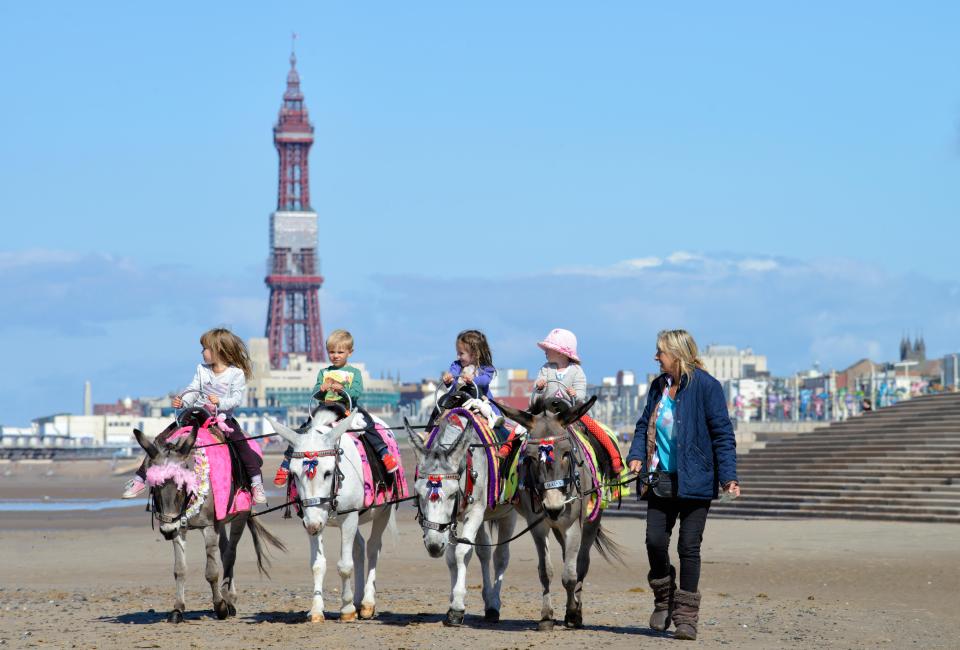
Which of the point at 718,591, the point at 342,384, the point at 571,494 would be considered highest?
the point at 342,384

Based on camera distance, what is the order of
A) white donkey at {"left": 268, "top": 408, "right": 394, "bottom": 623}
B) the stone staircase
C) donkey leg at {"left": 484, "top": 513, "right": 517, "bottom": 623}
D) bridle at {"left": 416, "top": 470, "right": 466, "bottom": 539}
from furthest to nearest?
the stone staircase, donkey leg at {"left": 484, "top": 513, "right": 517, "bottom": 623}, white donkey at {"left": 268, "top": 408, "right": 394, "bottom": 623}, bridle at {"left": 416, "top": 470, "right": 466, "bottom": 539}

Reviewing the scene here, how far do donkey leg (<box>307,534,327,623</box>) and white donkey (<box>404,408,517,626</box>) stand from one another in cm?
94

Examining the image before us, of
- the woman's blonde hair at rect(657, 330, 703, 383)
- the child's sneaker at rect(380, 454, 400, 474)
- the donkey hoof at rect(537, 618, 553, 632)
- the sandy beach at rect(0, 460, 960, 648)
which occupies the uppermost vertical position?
the woman's blonde hair at rect(657, 330, 703, 383)

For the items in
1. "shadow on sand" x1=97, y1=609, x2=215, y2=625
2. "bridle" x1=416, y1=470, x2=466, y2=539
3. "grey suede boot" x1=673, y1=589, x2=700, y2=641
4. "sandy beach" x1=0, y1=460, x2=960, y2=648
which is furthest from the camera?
"shadow on sand" x1=97, y1=609, x2=215, y2=625

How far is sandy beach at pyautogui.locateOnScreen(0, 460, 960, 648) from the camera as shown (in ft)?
40.7

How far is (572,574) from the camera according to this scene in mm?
12570

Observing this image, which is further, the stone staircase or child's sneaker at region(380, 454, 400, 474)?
the stone staircase

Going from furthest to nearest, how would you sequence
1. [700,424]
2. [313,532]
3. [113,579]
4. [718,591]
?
[113,579] < [718,591] < [313,532] < [700,424]

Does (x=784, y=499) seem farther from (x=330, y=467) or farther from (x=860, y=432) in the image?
(x=330, y=467)

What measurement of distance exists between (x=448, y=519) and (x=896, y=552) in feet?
40.6

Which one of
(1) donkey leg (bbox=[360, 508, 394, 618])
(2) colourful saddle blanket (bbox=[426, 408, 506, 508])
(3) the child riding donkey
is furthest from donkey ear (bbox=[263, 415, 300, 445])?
(1) donkey leg (bbox=[360, 508, 394, 618])

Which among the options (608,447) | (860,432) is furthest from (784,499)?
(608,447)

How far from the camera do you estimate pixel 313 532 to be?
41.6ft

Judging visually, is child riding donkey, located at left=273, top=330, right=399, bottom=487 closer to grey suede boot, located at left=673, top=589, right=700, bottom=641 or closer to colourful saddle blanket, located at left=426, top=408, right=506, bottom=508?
colourful saddle blanket, located at left=426, top=408, right=506, bottom=508
